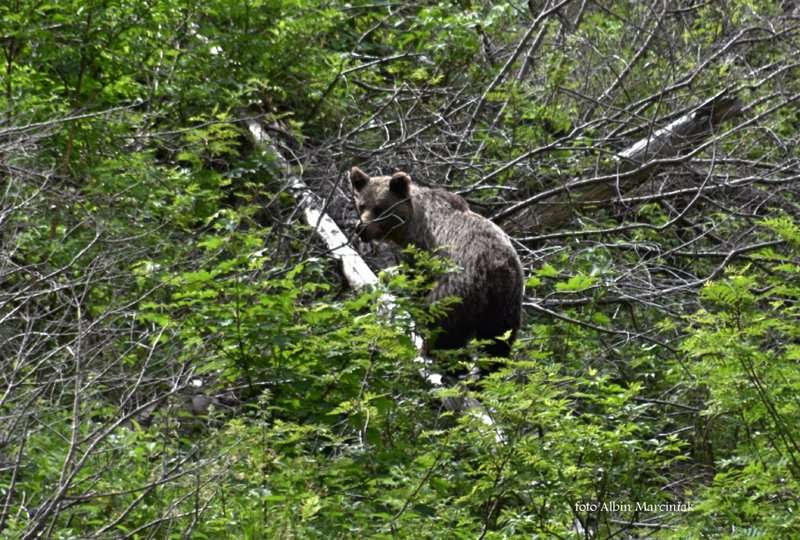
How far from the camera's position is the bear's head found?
10344mm

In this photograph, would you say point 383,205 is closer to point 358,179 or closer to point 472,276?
point 358,179

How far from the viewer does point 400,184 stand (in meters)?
10.4

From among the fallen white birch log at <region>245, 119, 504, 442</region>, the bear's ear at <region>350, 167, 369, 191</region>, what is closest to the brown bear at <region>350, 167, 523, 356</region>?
the fallen white birch log at <region>245, 119, 504, 442</region>

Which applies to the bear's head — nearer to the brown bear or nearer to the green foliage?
the brown bear

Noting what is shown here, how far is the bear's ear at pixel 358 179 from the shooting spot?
1077 cm

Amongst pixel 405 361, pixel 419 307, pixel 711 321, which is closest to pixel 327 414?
pixel 405 361

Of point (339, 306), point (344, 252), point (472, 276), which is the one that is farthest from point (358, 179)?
point (339, 306)

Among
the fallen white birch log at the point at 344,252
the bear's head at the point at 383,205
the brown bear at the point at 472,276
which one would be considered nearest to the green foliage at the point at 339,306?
the fallen white birch log at the point at 344,252

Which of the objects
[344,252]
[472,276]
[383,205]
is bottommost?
[344,252]

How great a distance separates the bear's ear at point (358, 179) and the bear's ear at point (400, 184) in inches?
16.4

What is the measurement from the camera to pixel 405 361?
7.52 meters

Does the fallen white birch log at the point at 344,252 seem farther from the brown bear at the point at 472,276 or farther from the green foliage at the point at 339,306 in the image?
the brown bear at the point at 472,276

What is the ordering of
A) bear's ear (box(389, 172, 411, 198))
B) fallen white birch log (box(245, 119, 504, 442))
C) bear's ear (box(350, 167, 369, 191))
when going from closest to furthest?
fallen white birch log (box(245, 119, 504, 442))
bear's ear (box(389, 172, 411, 198))
bear's ear (box(350, 167, 369, 191))

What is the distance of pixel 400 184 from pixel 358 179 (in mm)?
601
